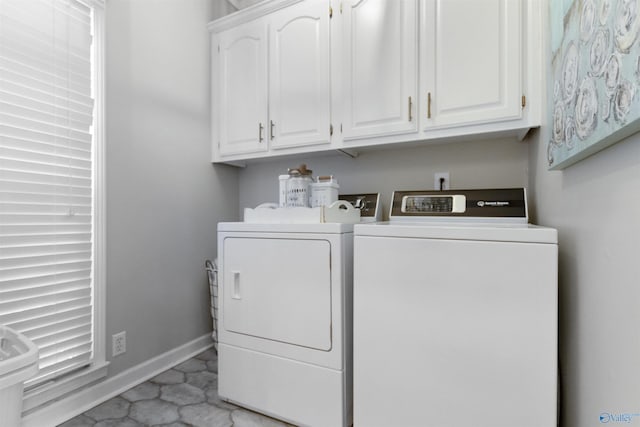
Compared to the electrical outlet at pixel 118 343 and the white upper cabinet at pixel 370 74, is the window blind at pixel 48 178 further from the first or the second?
the white upper cabinet at pixel 370 74

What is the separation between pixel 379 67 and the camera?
1774 millimetres

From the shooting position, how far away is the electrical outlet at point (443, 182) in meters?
1.95

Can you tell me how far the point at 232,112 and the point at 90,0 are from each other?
92cm

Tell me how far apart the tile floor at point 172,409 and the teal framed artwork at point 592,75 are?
5.37 ft

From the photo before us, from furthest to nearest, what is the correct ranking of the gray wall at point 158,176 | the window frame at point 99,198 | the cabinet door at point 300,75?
the cabinet door at point 300,75
the gray wall at point 158,176
the window frame at point 99,198

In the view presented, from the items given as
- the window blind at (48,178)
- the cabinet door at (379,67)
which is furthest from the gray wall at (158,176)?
the cabinet door at (379,67)

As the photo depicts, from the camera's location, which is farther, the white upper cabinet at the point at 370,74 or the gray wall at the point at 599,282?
the white upper cabinet at the point at 370,74

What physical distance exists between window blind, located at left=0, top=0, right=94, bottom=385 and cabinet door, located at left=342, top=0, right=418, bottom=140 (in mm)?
1383

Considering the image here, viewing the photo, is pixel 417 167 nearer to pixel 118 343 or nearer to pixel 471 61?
pixel 471 61

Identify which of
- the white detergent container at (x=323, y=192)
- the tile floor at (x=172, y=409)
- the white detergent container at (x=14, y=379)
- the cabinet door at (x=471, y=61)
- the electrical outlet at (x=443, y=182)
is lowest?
the tile floor at (x=172, y=409)

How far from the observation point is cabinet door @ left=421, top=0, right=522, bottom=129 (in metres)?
1.49

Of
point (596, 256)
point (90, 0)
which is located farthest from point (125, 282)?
point (596, 256)

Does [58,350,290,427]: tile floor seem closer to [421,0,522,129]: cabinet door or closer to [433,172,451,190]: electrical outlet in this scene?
[433,172,451,190]: electrical outlet

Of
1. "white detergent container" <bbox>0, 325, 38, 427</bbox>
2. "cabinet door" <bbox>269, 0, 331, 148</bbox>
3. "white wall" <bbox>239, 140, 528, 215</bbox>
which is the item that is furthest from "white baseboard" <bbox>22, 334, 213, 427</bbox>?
"cabinet door" <bbox>269, 0, 331, 148</bbox>
